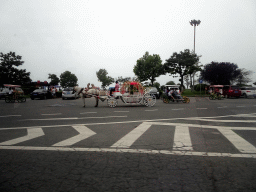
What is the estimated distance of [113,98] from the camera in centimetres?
1758

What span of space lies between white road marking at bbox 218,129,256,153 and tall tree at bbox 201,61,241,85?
163 feet

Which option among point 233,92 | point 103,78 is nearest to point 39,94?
point 233,92

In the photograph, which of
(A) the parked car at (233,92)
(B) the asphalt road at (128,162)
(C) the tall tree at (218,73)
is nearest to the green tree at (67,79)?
(C) the tall tree at (218,73)

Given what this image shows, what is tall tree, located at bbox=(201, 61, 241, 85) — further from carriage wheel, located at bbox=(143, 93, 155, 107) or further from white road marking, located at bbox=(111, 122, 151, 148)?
white road marking, located at bbox=(111, 122, 151, 148)

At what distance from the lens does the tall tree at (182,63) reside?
176 ft

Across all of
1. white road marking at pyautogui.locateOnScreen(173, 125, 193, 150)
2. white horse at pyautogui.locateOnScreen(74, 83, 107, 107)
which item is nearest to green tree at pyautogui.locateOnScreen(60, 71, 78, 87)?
white horse at pyautogui.locateOnScreen(74, 83, 107, 107)

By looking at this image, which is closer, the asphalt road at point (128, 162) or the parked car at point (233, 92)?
the asphalt road at point (128, 162)

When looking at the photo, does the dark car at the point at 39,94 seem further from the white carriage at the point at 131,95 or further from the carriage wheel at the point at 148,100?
the carriage wheel at the point at 148,100

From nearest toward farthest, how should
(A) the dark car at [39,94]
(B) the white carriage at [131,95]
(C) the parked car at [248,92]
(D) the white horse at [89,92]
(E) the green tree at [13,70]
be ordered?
1. (B) the white carriage at [131,95]
2. (D) the white horse at [89,92]
3. (A) the dark car at [39,94]
4. (C) the parked car at [248,92]
5. (E) the green tree at [13,70]

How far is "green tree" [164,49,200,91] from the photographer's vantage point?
53719mm

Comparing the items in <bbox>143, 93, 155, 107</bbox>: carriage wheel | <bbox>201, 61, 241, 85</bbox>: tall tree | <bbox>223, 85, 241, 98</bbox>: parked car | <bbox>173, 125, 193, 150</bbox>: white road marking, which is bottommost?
<bbox>173, 125, 193, 150</bbox>: white road marking

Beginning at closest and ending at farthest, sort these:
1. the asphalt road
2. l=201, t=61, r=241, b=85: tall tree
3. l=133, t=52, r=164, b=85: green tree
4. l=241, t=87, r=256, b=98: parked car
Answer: the asphalt road
l=241, t=87, r=256, b=98: parked car
l=201, t=61, r=241, b=85: tall tree
l=133, t=52, r=164, b=85: green tree

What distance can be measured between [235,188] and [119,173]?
5.30 feet

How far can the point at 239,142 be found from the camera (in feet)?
18.6
